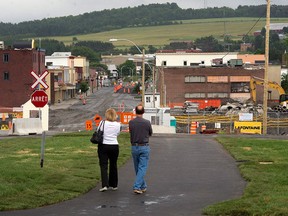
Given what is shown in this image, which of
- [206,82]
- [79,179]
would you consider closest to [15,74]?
[206,82]

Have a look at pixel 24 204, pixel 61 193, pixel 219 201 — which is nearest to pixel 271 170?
pixel 219 201

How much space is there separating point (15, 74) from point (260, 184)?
8961 centimetres

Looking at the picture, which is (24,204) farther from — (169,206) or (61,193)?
(169,206)

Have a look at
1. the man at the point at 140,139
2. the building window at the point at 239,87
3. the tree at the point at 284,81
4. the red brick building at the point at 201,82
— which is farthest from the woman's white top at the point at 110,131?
the tree at the point at 284,81

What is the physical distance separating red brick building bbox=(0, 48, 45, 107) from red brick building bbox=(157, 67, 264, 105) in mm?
17185

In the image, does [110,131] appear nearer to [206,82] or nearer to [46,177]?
[46,177]

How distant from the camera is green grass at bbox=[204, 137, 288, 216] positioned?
13523mm

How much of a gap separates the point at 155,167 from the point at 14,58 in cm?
8498

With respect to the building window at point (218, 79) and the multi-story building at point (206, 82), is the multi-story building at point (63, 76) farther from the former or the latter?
the building window at point (218, 79)

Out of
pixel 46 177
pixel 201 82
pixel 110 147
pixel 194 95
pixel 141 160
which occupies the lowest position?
pixel 194 95

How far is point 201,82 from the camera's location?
10538 centimetres

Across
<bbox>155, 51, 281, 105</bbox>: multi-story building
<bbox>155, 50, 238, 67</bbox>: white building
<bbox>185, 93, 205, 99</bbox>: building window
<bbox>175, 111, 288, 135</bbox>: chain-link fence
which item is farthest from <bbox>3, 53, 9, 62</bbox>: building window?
<bbox>175, 111, 288, 135</bbox>: chain-link fence

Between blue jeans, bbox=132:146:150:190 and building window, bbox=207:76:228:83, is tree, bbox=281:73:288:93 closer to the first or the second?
building window, bbox=207:76:228:83

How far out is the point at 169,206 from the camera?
14.7 metres
